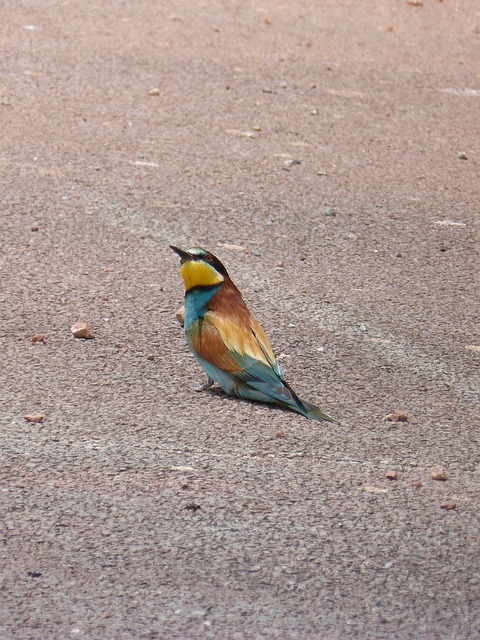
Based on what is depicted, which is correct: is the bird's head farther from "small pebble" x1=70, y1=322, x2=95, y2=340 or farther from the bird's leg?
"small pebble" x1=70, y1=322, x2=95, y2=340

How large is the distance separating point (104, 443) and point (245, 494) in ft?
1.88

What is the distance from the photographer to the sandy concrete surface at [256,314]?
11.6 feet

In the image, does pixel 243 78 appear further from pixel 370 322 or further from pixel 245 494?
pixel 245 494

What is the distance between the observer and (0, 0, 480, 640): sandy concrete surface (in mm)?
3547

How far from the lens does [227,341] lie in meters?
4.66

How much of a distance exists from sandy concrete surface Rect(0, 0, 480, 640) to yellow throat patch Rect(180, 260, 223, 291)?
0.38 m

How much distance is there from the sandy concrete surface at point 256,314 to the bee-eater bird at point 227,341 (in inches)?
3.1

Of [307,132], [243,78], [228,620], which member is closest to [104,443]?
[228,620]

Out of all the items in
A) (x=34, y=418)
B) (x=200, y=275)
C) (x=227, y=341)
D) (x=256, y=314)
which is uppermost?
(x=200, y=275)

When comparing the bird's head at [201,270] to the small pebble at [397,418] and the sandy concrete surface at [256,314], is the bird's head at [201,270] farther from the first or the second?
the small pebble at [397,418]

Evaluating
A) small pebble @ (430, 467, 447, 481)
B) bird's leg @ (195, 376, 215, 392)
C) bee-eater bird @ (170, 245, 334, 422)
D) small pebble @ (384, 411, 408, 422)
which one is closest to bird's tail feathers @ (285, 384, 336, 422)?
bee-eater bird @ (170, 245, 334, 422)

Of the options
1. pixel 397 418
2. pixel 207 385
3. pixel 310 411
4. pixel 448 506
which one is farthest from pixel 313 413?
pixel 448 506

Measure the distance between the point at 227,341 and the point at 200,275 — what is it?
1.03 ft

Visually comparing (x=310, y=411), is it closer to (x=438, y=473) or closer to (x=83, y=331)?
(x=438, y=473)
